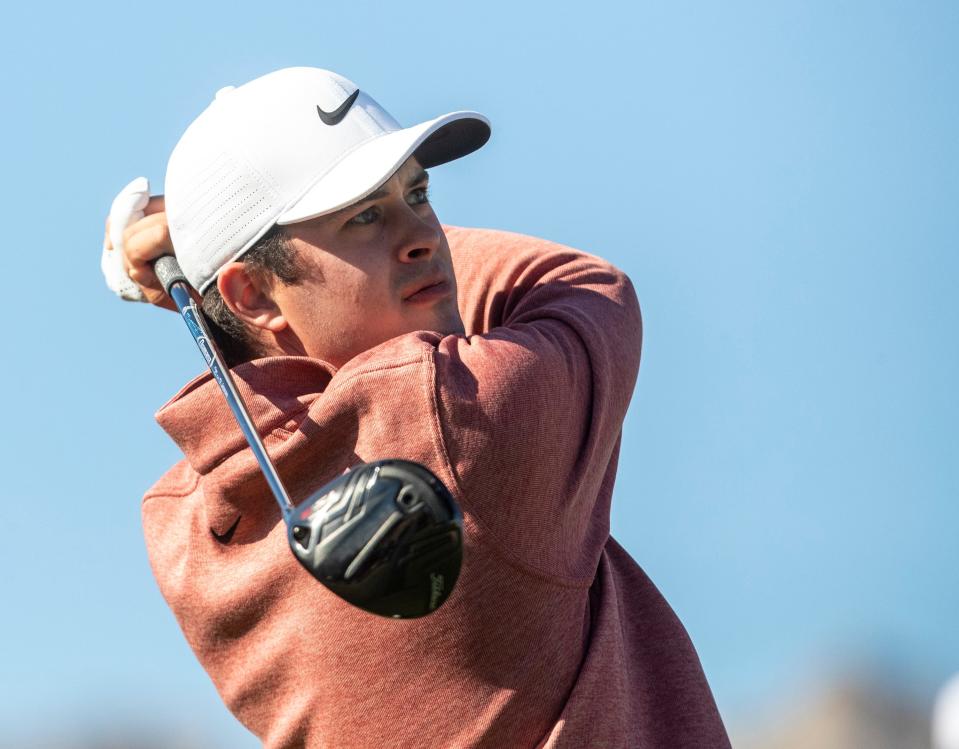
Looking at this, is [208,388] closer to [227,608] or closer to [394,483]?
[227,608]

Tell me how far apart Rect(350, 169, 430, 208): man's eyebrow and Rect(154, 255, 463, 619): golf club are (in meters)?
0.99

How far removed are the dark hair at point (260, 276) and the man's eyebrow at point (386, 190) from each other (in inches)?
8.3

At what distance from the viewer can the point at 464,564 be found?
3.36 m

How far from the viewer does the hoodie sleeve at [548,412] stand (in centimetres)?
336

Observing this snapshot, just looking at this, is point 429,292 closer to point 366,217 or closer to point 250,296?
point 366,217

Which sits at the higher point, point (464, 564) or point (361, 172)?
point (361, 172)

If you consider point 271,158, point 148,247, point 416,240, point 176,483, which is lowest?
point 176,483

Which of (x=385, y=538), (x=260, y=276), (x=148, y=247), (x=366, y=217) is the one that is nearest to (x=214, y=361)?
(x=260, y=276)

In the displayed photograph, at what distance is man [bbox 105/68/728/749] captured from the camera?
3.40m

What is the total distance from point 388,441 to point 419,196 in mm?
807

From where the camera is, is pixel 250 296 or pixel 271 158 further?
pixel 250 296

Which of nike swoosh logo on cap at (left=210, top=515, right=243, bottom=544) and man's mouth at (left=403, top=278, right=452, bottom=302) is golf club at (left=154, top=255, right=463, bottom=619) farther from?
man's mouth at (left=403, top=278, right=452, bottom=302)

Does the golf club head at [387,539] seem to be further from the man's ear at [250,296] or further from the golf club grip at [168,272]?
the golf club grip at [168,272]

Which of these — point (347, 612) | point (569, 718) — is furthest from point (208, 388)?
point (569, 718)
